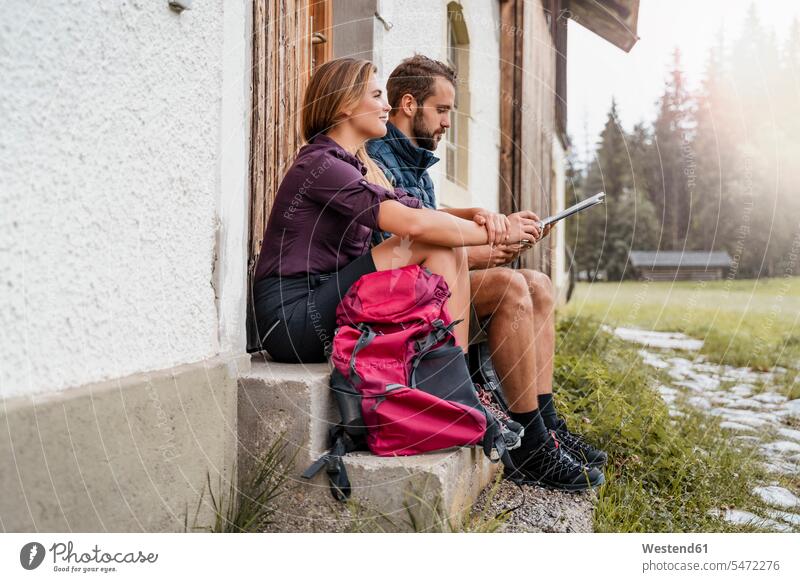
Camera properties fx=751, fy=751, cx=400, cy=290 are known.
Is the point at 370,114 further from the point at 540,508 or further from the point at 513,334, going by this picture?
the point at 540,508

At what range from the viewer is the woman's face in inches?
94.6

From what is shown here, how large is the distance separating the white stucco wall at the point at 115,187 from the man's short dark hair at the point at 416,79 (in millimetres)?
927

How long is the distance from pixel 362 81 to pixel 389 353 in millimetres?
931

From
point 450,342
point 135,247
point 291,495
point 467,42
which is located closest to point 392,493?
point 291,495

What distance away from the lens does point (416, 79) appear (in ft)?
9.68

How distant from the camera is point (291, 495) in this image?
2.03 m

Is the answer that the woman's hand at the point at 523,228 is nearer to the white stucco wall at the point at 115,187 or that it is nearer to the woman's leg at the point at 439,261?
the woman's leg at the point at 439,261

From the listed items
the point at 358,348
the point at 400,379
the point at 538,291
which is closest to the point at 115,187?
the point at 358,348

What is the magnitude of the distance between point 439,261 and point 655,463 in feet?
4.49

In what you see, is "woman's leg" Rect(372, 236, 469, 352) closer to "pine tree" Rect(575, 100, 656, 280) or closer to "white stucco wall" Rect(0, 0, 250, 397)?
"white stucco wall" Rect(0, 0, 250, 397)

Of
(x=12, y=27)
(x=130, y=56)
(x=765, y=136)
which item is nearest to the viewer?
(x=12, y=27)
